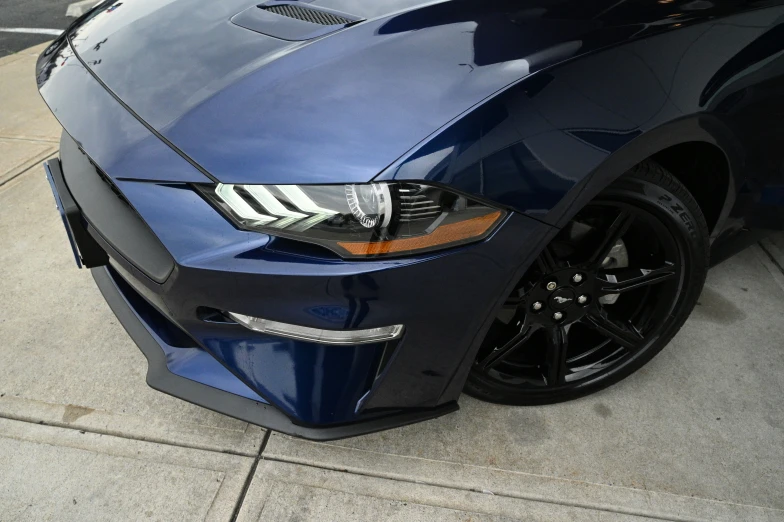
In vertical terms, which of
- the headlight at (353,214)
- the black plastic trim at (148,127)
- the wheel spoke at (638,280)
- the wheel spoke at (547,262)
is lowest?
the wheel spoke at (638,280)

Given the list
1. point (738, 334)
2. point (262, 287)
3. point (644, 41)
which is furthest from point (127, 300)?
point (738, 334)

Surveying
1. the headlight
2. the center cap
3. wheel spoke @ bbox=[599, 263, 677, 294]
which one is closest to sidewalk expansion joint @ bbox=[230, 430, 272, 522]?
the headlight

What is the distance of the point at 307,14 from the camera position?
1.77 m

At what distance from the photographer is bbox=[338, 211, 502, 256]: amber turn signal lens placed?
4.54 ft

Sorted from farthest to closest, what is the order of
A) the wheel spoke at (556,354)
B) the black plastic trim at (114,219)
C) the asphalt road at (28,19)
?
1. the asphalt road at (28,19)
2. the wheel spoke at (556,354)
3. the black plastic trim at (114,219)

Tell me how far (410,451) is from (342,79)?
1161mm

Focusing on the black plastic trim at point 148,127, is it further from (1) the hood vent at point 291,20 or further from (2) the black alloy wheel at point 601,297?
(2) the black alloy wheel at point 601,297

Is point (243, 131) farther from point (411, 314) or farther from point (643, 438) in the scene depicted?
point (643, 438)

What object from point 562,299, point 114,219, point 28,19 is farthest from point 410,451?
point 28,19

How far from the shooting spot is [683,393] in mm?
2156

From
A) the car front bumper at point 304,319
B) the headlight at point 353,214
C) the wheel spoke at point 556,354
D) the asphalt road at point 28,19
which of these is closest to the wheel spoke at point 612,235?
the wheel spoke at point 556,354

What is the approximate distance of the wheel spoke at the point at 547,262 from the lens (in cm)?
170

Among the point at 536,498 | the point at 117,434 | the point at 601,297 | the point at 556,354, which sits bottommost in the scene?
the point at 536,498

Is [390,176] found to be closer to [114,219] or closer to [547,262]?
[547,262]
